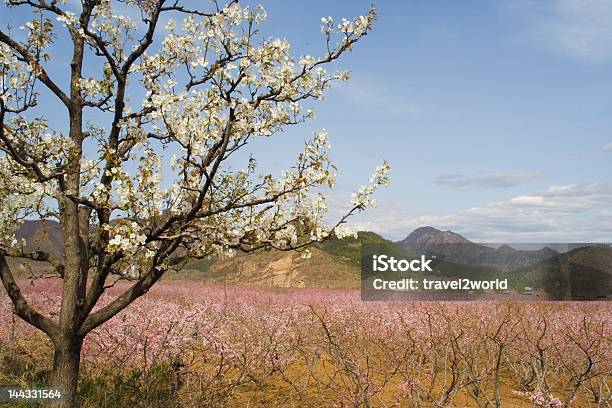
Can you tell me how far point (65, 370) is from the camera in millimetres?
6504

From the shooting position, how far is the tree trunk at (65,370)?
21.1 ft

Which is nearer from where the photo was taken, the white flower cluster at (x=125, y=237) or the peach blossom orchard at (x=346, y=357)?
the white flower cluster at (x=125, y=237)

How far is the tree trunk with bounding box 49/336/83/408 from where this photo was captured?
6441 millimetres

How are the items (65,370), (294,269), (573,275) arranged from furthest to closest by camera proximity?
(294,269)
(573,275)
(65,370)

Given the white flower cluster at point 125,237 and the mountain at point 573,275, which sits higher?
the white flower cluster at point 125,237

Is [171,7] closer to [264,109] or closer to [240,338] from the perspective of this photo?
[264,109]

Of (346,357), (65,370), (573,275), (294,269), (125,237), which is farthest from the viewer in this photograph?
(294,269)

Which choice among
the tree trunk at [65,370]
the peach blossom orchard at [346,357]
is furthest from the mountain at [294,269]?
the tree trunk at [65,370]

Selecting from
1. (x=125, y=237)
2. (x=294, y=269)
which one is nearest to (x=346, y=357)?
(x=125, y=237)

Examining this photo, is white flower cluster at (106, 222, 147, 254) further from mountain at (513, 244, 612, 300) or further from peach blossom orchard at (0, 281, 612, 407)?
mountain at (513, 244, 612, 300)

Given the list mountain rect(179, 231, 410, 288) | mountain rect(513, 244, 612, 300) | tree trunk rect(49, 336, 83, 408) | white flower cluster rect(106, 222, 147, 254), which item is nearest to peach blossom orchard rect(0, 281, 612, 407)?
tree trunk rect(49, 336, 83, 408)

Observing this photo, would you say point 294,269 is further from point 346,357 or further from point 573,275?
point 346,357

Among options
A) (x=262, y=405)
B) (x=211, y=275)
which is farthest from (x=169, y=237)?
(x=211, y=275)

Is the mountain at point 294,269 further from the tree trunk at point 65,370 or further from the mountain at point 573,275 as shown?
the tree trunk at point 65,370
